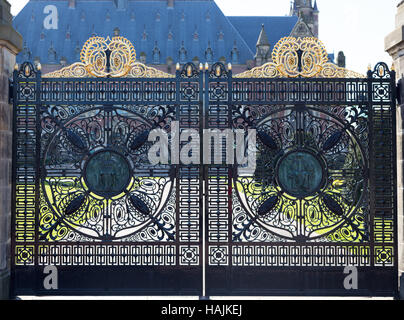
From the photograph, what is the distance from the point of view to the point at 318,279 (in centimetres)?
562

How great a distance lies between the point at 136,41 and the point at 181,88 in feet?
110

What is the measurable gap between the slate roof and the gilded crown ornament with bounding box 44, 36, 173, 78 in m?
32.4

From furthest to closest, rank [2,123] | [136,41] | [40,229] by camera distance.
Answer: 1. [136,41]
2. [40,229]
3. [2,123]

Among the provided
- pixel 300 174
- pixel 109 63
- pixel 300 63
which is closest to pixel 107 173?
pixel 109 63

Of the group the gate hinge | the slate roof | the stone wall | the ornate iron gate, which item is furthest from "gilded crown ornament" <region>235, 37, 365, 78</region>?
the slate roof

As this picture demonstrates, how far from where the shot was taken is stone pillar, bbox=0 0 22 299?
17.8 ft

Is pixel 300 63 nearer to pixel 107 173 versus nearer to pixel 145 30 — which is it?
pixel 107 173

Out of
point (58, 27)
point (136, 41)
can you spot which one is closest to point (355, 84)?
point (136, 41)

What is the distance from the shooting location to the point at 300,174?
5.62m

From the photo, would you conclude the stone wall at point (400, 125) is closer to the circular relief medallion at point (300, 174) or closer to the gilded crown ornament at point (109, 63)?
the circular relief medallion at point (300, 174)

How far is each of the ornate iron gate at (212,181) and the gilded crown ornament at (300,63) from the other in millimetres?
18

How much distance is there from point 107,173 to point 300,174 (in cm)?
253

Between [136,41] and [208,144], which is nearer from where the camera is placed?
[208,144]

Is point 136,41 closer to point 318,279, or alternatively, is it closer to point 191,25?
point 191,25
